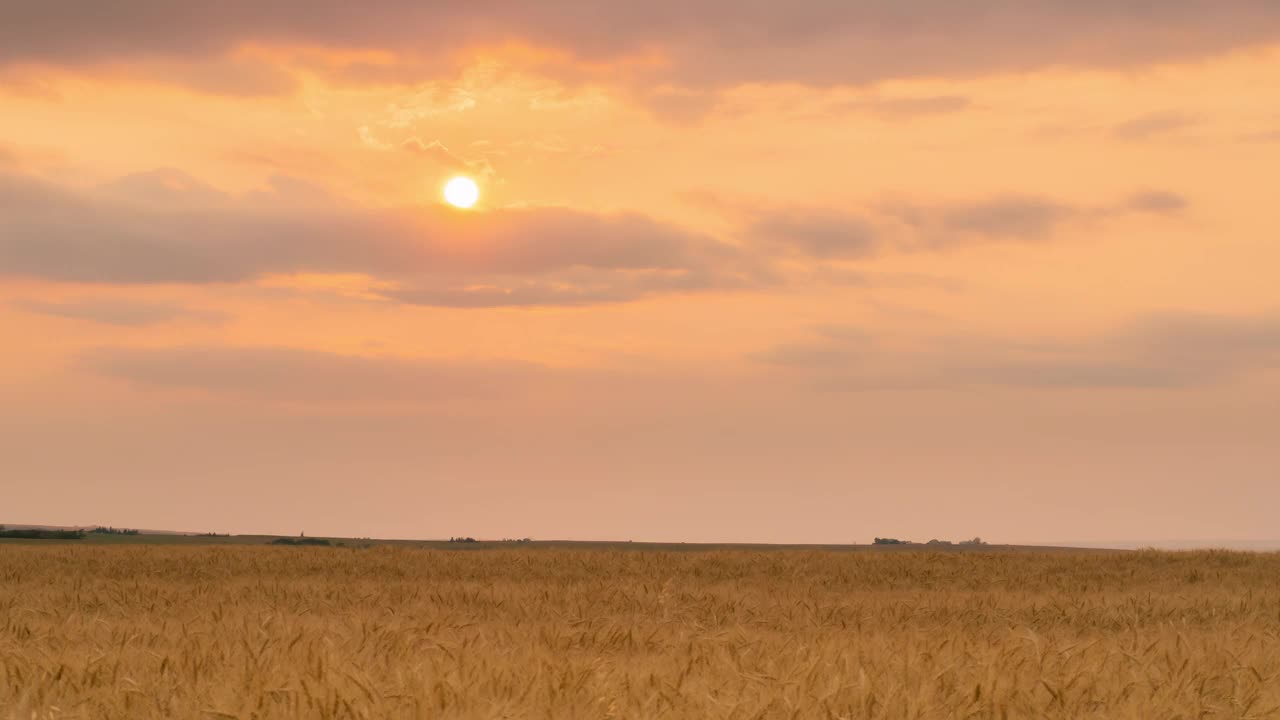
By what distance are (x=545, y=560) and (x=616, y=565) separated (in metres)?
1.45

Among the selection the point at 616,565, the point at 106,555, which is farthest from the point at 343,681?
the point at 106,555

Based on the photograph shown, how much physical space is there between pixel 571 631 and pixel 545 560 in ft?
43.7

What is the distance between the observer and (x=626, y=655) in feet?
22.0

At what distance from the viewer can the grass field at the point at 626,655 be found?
15.5ft

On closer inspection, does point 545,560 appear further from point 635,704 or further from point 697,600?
point 635,704

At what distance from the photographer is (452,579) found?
709 inches

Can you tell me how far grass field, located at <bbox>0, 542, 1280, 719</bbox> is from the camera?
472 centimetres

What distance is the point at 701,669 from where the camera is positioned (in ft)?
19.3

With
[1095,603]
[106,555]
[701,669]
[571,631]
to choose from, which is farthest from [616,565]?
[701,669]

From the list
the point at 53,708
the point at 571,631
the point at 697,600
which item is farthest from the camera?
the point at 697,600

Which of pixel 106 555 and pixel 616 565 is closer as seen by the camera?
pixel 616 565

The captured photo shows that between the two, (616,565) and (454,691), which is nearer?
(454,691)

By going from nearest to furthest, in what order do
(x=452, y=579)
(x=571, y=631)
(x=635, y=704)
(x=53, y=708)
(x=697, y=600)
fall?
(x=53, y=708)
(x=635, y=704)
(x=571, y=631)
(x=697, y=600)
(x=452, y=579)

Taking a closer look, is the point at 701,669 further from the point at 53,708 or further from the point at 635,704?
the point at 53,708
